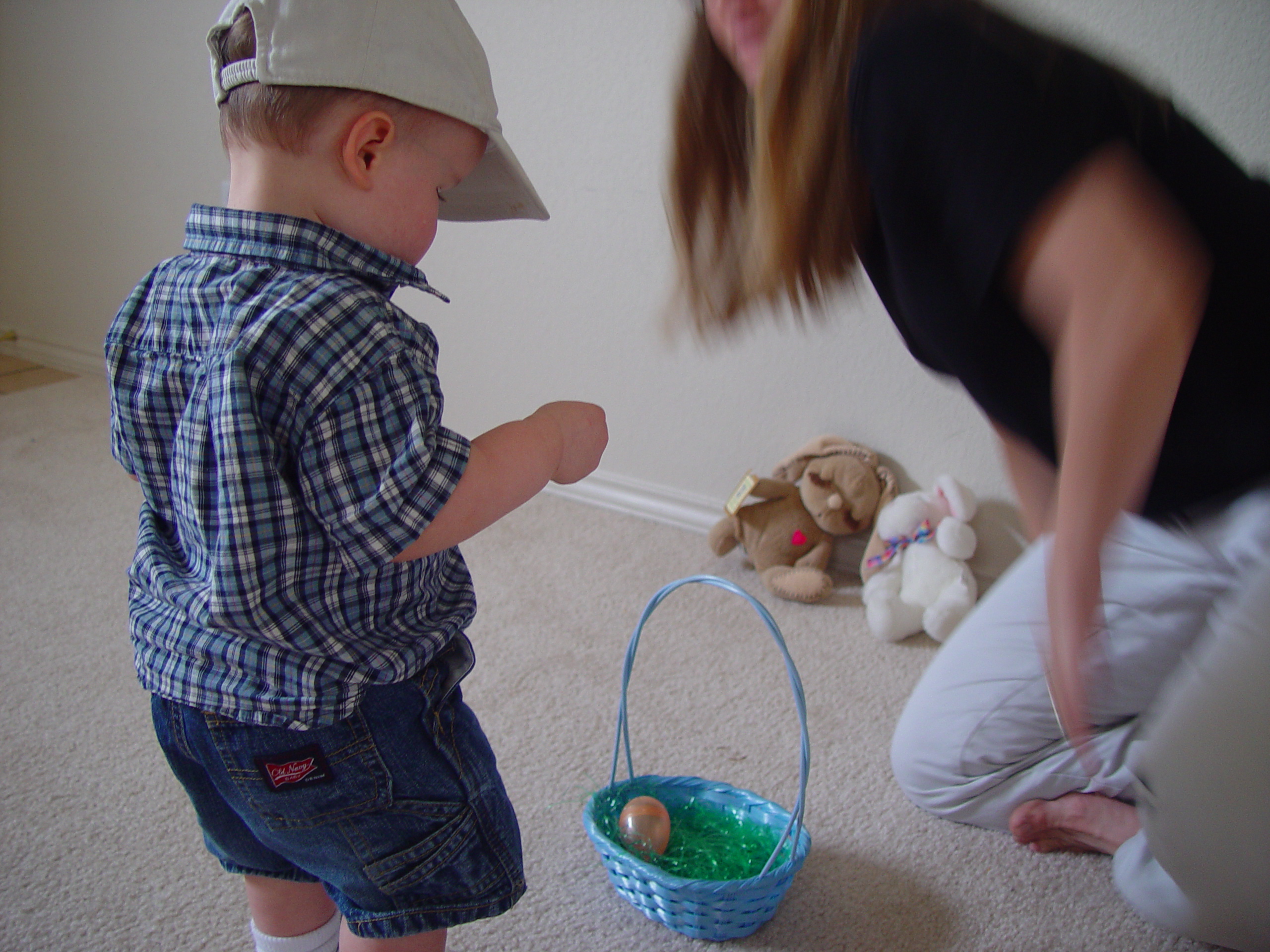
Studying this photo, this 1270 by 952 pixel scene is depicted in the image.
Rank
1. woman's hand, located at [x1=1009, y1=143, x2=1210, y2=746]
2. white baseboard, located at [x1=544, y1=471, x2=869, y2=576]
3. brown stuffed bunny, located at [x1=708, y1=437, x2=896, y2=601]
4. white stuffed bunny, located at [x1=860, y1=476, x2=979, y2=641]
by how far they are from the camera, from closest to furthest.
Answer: woman's hand, located at [x1=1009, y1=143, x2=1210, y2=746] < white stuffed bunny, located at [x1=860, y1=476, x2=979, y2=641] < brown stuffed bunny, located at [x1=708, y1=437, x2=896, y2=601] < white baseboard, located at [x1=544, y1=471, x2=869, y2=576]

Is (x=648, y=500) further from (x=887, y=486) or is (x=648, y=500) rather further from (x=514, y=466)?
(x=514, y=466)

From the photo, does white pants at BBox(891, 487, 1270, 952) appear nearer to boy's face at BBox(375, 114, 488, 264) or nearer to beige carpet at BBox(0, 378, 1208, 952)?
beige carpet at BBox(0, 378, 1208, 952)

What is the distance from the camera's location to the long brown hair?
1.94 ft

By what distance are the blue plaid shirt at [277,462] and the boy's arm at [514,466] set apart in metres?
0.02

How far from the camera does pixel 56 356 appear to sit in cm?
267

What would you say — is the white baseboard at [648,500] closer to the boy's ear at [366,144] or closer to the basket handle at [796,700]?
the basket handle at [796,700]

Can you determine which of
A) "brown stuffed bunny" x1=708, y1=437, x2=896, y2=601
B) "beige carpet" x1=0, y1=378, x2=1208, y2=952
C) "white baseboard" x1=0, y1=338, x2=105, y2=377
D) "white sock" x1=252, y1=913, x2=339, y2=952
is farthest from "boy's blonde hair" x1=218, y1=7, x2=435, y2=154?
"white baseboard" x1=0, y1=338, x2=105, y2=377

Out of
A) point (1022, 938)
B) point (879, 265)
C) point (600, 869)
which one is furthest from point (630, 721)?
point (879, 265)

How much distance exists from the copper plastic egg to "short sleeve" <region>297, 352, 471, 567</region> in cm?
53

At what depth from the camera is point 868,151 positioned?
0.57 m

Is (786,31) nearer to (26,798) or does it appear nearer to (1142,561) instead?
(1142,561)

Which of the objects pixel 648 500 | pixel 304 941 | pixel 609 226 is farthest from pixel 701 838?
pixel 609 226

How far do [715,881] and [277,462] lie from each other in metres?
0.61

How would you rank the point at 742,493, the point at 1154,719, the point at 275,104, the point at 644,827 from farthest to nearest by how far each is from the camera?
the point at 742,493
the point at 644,827
the point at 1154,719
the point at 275,104
